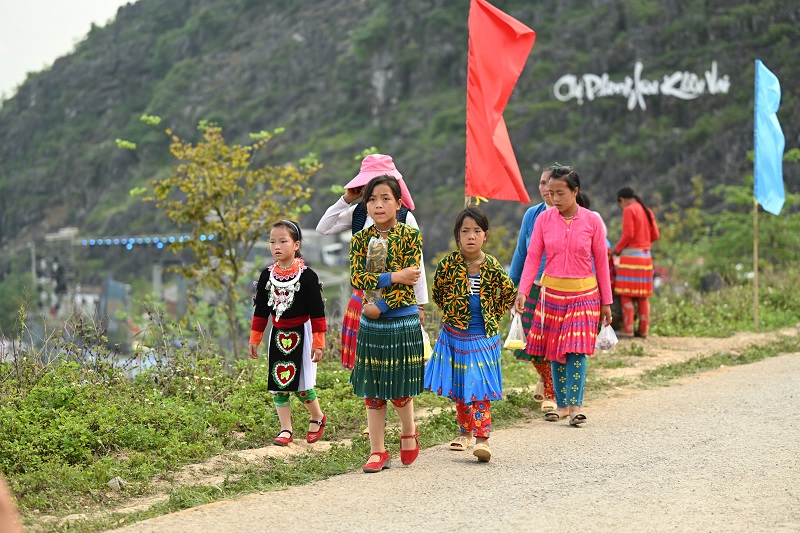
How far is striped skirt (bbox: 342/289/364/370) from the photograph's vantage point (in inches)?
256

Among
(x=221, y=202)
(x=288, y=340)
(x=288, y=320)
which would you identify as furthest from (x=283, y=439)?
(x=221, y=202)

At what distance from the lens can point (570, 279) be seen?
700cm

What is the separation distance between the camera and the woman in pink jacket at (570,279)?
6.91 meters

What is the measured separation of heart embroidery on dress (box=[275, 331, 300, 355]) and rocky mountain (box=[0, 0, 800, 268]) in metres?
28.4

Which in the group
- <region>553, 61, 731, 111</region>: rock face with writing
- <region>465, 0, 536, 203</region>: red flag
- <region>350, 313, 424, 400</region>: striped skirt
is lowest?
<region>350, 313, 424, 400</region>: striped skirt

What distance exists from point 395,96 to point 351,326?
221 feet

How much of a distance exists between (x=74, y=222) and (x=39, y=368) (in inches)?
3310

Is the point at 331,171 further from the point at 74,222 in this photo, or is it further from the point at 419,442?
the point at 419,442

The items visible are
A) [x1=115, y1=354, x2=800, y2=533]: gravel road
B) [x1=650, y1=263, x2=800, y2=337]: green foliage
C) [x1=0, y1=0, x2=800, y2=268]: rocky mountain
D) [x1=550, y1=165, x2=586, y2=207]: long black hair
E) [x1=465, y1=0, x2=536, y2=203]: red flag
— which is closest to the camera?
[x1=115, y1=354, x2=800, y2=533]: gravel road

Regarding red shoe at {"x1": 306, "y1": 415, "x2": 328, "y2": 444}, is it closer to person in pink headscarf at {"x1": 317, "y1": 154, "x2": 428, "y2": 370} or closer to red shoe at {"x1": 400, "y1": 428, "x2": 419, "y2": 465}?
person in pink headscarf at {"x1": 317, "y1": 154, "x2": 428, "y2": 370}

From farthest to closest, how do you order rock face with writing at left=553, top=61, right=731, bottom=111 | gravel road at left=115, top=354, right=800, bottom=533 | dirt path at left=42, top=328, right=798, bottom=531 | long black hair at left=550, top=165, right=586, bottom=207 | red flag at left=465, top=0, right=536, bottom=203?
rock face with writing at left=553, top=61, right=731, bottom=111 → red flag at left=465, top=0, right=536, bottom=203 → long black hair at left=550, top=165, right=586, bottom=207 → dirt path at left=42, top=328, right=798, bottom=531 → gravel road at left=115, top=354, right=800, bottom=533

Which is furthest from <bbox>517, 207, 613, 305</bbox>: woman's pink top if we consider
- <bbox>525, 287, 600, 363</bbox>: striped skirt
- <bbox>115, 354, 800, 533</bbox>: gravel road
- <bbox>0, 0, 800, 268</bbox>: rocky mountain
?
<bbox>0, 0, 800, 268</bbox>: rocky mountain

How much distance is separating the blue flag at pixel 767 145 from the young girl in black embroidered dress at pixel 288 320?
21.3 ft

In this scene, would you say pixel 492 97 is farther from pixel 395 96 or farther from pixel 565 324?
pixel 395 96
